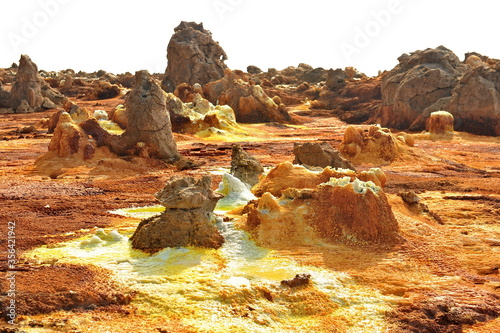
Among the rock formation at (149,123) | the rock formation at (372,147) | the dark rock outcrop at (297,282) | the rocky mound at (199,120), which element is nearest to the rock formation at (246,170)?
the rock formation at (149,123)

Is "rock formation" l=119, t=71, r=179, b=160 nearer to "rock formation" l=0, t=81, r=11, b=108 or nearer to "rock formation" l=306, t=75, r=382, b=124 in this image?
"rock formation" l=306, t=75, r=382, b=124

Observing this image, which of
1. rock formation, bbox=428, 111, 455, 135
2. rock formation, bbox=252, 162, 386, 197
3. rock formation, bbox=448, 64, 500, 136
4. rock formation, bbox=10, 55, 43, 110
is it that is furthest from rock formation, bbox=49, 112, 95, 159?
rock formation, bbox=10, 55, 43, 110

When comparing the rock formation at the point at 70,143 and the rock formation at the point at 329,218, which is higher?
the rock formation at the point at 70,143

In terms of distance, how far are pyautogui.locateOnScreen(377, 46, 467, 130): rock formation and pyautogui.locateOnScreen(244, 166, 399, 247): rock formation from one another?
59.3ft

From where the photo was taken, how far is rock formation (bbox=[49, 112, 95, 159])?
12174mm

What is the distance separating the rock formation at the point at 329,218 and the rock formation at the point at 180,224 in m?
0.56

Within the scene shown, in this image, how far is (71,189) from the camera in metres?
9.82

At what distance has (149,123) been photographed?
12.9 meters

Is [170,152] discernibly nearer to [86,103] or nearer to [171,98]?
[171,98]

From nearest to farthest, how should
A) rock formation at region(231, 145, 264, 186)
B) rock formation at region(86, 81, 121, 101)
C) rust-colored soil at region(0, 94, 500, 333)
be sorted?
rust-colored soil at region(0, 94, 500, 333)
rock formation at region(231, 145, 264, 186)
rock formation at region(86, 81, 121, 101)

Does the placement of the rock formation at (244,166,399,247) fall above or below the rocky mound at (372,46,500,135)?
below

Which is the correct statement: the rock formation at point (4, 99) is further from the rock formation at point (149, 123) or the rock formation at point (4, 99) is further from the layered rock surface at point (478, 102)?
the layered rock surface at point (478, 102)

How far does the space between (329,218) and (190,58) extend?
26.5 meters

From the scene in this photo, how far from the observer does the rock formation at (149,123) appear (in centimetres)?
1291
